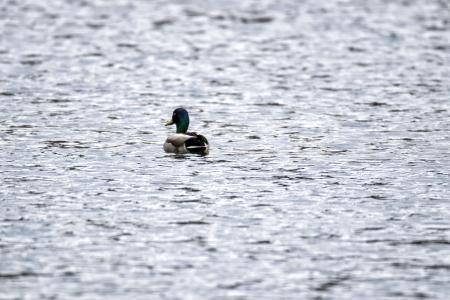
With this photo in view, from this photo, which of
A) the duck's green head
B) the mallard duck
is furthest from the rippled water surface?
the duck's green head

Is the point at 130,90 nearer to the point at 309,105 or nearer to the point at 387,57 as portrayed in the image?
the point at 309,105

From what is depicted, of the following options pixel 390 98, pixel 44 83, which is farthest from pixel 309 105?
pixel 44 83

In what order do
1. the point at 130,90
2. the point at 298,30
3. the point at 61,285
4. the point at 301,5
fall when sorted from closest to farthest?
the point at 61,285 → the point at 130,90 → the point at 298,30 → the point at 301,5

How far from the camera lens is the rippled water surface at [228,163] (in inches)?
677

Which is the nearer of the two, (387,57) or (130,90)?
(130,90)

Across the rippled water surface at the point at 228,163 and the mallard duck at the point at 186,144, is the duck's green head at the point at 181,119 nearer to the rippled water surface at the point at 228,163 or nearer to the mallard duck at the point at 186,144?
the rippled water surface at the point at 228,163

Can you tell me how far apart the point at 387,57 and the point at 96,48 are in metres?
9.96

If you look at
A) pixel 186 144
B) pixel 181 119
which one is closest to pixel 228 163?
pixel 186 144

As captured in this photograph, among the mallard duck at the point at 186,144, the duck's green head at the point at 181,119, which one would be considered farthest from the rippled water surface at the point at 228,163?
the duck's green head at the point at 181,119

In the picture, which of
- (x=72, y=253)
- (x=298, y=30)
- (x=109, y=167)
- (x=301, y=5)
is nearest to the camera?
(x=72, y=253)

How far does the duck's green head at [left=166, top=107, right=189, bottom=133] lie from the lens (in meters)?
27.6

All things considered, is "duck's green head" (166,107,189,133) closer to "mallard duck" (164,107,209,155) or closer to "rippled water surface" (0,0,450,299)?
"rippled water surface" (0,0,450,299)

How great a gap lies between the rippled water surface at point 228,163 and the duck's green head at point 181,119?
23.1 inches

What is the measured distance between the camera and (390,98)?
1304 inches
